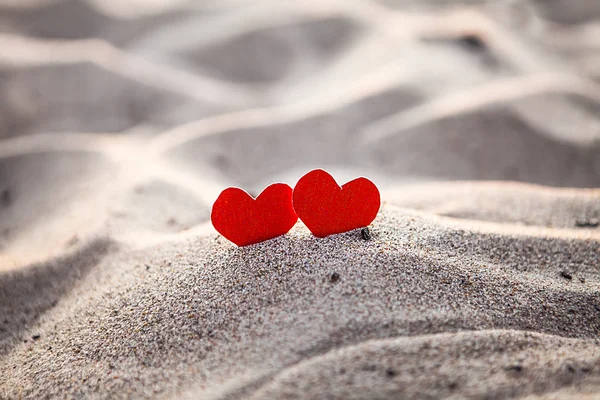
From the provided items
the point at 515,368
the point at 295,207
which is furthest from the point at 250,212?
the point at 515,368

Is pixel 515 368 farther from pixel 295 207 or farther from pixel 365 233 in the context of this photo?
pixel 295 207

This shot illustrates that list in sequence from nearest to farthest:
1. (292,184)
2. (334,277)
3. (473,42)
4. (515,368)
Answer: (515,368) < (334,277) < (292,184) < (473,42)

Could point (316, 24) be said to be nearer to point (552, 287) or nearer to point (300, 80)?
point (300, 80)

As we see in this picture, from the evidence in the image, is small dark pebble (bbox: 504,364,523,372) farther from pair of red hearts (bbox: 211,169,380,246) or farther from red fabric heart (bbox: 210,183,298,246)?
red fabric heart (bbox: 210,183,298,246)

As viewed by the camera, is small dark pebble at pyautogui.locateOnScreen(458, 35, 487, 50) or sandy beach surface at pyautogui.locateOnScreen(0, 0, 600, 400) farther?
small dark pebble at pyautogui.locateOnScreen(458, 35, 487, 50)

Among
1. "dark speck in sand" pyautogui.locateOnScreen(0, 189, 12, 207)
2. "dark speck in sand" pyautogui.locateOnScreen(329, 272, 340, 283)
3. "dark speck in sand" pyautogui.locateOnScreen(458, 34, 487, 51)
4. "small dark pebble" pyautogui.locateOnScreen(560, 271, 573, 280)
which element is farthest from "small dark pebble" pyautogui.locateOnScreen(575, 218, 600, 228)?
"dark speck in sand" pyautogui.locateOnScreen(0, 189, 12, 207)

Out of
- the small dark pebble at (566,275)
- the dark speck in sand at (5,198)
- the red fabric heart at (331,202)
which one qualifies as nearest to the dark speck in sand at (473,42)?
the small dark pebble at (566,275)
